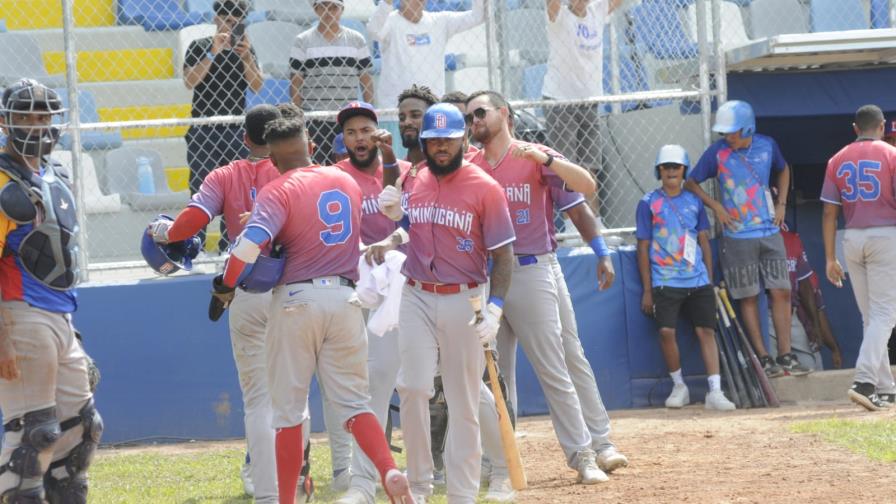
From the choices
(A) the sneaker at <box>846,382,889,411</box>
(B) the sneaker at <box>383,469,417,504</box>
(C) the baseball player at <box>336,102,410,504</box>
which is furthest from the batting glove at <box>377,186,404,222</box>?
(A) the sneaker at <box>846,382,889,411</box>

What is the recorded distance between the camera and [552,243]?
25.0 feet

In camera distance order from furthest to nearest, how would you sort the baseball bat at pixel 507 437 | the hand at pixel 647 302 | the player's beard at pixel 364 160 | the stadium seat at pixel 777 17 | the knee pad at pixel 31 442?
the stadium seat at pixel 777 17 → the hand at pixel 647 302 → the player's beard at pixel 364 160 → the baseball bat at pixel 507 437 → the knee pad at pixel 31 442

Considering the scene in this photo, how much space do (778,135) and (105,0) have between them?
7121 mm

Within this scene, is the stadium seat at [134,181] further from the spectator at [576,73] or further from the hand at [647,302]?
the hand at [647,302]

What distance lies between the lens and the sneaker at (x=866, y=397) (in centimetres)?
1005

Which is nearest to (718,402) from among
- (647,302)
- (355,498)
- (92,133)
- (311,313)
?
(647,302)

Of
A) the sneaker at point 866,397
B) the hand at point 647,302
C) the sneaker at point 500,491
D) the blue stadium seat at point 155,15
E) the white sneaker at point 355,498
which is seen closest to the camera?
the white sneaker at point 355,498

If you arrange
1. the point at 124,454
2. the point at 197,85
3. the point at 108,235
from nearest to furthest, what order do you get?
the point at 124,454 → the point at 197,85 → the point at 108,235

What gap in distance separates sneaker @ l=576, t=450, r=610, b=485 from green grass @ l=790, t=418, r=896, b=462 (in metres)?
1.73

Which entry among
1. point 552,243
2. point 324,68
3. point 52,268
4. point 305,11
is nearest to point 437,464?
point 552,243

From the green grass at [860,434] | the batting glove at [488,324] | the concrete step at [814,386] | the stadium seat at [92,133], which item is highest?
the stadium seat at [92,133]

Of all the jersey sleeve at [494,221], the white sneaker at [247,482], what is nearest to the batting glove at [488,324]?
the jersey sleeve at [494,221]

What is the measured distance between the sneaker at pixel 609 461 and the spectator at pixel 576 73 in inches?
145

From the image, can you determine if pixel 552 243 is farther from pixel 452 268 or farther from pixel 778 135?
pixel 778 135
